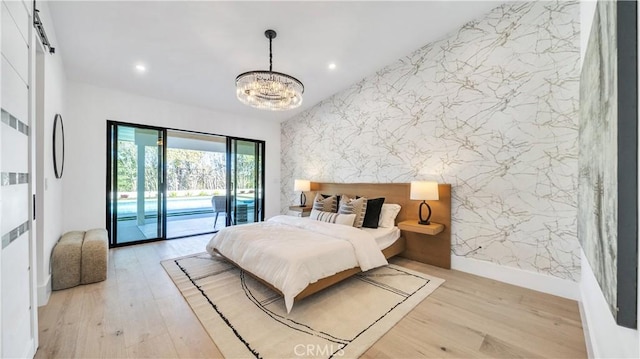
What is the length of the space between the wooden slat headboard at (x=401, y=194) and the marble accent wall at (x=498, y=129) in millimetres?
124

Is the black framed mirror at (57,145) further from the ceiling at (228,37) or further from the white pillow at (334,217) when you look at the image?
the white pillow at (334,217)

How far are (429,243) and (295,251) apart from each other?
217 centimetres

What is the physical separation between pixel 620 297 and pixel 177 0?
3.85 metres

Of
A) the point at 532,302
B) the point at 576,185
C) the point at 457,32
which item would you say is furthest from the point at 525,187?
the point at 457,32

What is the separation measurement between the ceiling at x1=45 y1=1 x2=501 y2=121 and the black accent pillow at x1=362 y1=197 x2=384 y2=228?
2.29m

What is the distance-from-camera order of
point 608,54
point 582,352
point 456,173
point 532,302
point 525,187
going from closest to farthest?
point 608,54 < point 582,352 < point 532,302 < point 525,187 < point 456,173

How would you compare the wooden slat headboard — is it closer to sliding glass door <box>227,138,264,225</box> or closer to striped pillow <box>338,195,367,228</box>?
striped pillow <box>338,195,367,228</box>

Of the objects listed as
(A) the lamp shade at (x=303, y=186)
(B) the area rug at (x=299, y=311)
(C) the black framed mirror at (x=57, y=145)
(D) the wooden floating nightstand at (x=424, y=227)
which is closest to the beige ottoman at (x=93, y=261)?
(B) the area rug at (x=299, y=311)

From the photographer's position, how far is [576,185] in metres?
2.49

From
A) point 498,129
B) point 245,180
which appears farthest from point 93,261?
point 498,129

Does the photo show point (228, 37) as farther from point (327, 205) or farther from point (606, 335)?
point (606, 335)

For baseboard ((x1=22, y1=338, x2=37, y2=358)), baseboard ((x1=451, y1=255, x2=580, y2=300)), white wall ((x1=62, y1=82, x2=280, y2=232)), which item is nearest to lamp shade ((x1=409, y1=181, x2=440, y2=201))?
baseboard ((x1=451, y1=255, x2=580, y2=300))

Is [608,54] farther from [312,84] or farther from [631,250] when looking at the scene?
[312,84]

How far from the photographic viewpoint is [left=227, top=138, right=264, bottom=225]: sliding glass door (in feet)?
18.0
